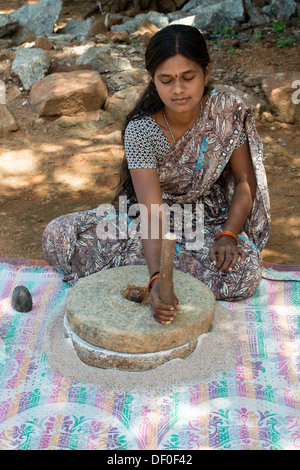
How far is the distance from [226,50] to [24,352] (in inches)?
207

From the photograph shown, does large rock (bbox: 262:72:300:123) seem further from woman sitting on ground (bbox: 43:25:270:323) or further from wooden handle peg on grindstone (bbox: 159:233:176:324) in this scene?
wooden handle peg on grindstone (bbox: 159:233:176:324)

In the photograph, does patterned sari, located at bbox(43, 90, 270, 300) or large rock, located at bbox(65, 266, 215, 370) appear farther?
patterned sari, located at bbox(43, 90, 270, 300)

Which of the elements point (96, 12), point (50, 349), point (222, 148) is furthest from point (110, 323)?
point (96, 12)

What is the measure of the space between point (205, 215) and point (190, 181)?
23 centimetres

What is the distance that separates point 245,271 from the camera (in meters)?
2.99

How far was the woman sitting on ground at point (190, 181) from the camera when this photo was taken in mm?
2732

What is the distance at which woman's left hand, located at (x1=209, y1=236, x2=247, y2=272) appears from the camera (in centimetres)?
291

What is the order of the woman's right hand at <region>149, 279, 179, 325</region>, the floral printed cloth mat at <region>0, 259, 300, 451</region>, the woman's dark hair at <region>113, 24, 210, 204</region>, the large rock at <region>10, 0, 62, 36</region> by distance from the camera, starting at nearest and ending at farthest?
the floral printed cloth mat at <region>0, 259, 300, 451</region>
the woman's right hand at <region>149, 279, 179, 325</region>
the woman's dark hair at <region>113, 24, 210, 204</region>
the large rock at <region>10, 0, 62, 36</region>

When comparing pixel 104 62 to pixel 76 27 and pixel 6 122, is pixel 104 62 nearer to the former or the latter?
pixel 6 122

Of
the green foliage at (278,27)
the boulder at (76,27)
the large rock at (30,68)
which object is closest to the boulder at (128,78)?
the large rock at (30,68)

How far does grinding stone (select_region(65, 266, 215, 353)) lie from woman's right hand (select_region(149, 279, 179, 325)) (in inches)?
1.6

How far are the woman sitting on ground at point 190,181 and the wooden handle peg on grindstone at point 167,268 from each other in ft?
1.00

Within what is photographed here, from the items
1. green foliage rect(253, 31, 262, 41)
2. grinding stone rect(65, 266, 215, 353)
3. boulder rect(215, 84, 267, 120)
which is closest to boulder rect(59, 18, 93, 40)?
green foliage rect(253, 31, 262, 41)

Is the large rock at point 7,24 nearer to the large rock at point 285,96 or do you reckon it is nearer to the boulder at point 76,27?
the boulder at point 76,27
